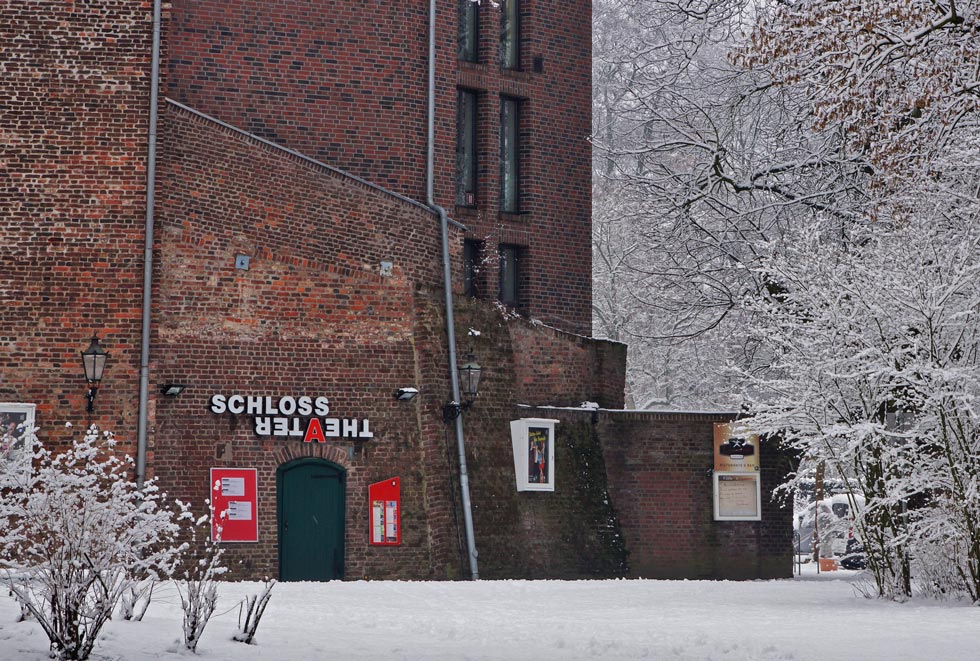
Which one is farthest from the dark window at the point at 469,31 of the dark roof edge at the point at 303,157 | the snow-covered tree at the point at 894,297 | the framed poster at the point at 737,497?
the framed poster at the point at 737,497

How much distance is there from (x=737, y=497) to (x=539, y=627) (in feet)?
43.7

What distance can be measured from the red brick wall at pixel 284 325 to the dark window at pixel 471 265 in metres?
4.59

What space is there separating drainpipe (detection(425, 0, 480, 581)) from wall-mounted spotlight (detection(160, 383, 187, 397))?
4.68 metres

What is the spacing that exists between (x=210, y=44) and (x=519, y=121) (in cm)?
678

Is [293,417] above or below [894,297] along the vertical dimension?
below

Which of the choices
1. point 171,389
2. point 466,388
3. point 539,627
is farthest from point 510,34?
point 539,627

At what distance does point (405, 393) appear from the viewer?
24.7 m

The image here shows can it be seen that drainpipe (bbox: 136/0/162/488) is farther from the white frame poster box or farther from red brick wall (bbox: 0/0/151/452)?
the white frame poster box

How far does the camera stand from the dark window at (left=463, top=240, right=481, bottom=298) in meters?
30.2

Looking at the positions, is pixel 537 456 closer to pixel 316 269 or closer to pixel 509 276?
pixel 316 269

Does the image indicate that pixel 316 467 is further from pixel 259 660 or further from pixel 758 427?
pixel 259 660

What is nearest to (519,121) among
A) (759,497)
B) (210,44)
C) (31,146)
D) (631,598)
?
(210,44)

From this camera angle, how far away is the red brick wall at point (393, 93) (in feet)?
87.5

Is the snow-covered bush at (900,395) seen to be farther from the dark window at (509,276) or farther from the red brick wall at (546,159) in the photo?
the dark window at (509,276)
